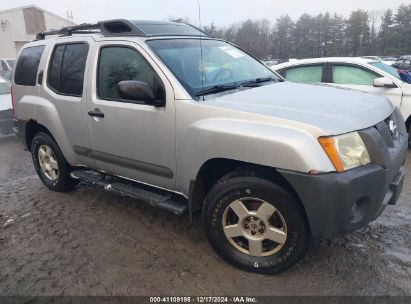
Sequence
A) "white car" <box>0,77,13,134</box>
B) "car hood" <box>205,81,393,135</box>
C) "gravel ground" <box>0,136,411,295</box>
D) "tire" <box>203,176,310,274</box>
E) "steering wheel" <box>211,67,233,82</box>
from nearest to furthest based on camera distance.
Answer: "car hood" <box>205,81,393,135</box>
"tire" <box>203,176,310,274</box>
"gravel ground" <box>0,136,411,295</box>
"steering wheel" <box>211,67,233,82</box>
"white car" <box>0,77,13,134</box>

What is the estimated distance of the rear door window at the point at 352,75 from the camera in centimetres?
649

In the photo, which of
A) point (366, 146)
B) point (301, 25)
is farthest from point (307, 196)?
point (301, 25)

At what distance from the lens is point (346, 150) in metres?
2.54

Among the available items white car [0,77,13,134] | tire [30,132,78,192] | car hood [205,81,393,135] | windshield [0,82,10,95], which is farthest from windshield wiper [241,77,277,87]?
windshield [0,82,10,95]

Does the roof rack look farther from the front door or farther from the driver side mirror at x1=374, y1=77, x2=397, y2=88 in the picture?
the driver side mirror at x1=374, y1=77, x2=397, y2=88

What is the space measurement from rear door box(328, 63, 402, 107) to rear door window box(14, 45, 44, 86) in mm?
4777

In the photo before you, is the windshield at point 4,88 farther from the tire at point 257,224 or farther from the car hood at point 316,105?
the tire at point 257,224

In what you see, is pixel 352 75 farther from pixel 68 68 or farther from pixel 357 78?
pixel 68 68

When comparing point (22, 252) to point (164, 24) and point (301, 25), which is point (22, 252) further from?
point (301, 25)

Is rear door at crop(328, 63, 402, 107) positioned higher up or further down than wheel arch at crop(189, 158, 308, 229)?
higher up

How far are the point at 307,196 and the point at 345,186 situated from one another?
0.25 meters

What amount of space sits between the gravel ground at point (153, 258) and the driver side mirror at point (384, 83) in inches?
101

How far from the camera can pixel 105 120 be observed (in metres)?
3.69

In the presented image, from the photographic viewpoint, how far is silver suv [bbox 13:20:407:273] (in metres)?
2.54
